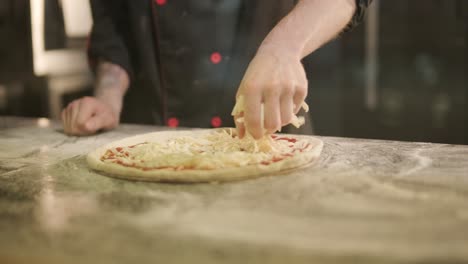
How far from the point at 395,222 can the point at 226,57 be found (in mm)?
1357

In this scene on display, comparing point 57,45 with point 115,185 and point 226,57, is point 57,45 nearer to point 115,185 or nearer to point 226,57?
point 226,57

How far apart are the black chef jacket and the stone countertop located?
0.79 m

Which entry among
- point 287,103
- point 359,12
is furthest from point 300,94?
point 359,12

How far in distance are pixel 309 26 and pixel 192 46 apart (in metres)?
0.69

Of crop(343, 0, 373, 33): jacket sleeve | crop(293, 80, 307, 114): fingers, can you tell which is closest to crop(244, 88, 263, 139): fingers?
crop(293, 80, 307, 114): fingers

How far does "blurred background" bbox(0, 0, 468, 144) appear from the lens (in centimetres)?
348

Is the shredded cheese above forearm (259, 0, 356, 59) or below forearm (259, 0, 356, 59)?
below

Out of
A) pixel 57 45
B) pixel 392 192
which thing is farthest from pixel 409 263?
pixel 57 45

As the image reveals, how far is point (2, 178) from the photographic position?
1380 millimetres

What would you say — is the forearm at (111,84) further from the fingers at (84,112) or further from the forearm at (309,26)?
the forearm at (309,26)

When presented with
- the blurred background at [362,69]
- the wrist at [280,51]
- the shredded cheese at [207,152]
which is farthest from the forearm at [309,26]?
the blurred background at [362,69]

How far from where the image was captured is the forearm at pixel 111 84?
2.22m

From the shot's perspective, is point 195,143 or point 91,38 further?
point 91,38

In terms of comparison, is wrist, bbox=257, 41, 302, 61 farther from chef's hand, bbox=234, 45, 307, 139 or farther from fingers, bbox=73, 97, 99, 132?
fingers, bbox=73, 97, 99, 132
